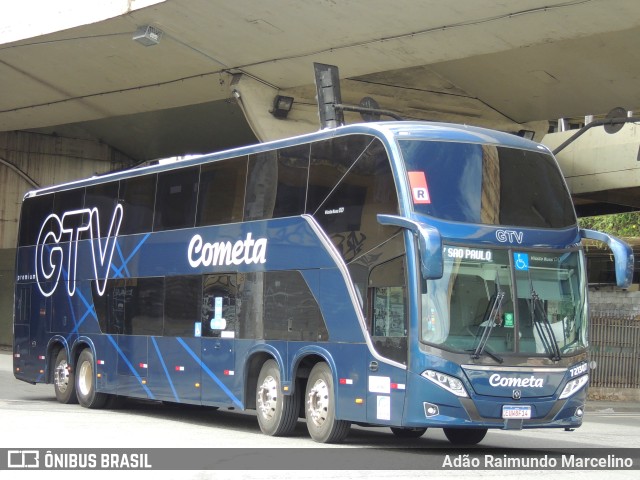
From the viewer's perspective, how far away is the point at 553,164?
47.1 feet

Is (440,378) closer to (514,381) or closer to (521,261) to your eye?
(514,381)

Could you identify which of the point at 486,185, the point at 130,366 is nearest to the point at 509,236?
the point at 486,185

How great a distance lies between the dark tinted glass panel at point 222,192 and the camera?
16328 millimetres

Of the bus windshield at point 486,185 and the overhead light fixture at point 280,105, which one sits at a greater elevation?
the overhead light fixture at point 280,105

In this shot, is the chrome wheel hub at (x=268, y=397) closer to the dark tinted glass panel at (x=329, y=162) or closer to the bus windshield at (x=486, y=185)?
the dark tinted glass panel at (x=329, y=162)

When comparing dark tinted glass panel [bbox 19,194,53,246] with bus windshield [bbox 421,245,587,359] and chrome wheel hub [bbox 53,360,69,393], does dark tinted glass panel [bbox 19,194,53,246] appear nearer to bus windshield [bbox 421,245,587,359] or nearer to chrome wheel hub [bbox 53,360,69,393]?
chrome wheel hub [bbox 53,360,69,393]

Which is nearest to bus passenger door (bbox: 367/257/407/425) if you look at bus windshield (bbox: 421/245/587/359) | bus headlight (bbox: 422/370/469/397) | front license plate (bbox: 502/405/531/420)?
bus headlight (bbox: 422/370/469/397)

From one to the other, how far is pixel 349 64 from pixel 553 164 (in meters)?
11.0

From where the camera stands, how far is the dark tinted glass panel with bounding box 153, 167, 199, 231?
1750 centimetres

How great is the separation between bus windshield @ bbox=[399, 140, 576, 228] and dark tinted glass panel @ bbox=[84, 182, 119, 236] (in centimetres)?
784

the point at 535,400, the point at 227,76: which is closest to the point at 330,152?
the point at 535,400

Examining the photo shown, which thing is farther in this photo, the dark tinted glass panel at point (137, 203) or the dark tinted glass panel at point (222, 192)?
the dark tinted glass panel at point (137, 203)

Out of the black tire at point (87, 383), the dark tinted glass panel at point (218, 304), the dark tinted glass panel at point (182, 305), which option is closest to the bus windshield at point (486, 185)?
the dark tinted glass panel at point (218, 304)

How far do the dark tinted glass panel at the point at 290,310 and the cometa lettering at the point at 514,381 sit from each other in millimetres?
2297
